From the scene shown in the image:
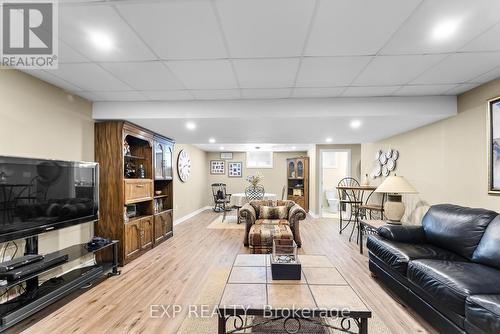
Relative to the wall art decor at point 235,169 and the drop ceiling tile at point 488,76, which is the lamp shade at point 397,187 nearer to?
the drop ceiling tile at point 488,76

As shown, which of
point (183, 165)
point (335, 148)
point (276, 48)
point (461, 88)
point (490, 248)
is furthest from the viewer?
point (335, 148)

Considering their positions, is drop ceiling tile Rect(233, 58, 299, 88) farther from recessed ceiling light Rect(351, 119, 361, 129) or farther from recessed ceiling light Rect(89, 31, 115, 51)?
Answer: recessed ceiling light Rect(351, 119, 361, 129)

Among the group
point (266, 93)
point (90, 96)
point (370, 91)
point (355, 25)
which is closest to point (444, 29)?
point (355, 25)

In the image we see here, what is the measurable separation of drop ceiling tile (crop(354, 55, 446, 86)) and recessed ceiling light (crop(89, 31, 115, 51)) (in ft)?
7.45

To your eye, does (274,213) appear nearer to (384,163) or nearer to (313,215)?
(384,163)

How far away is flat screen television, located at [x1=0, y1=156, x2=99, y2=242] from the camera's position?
219 centimetres

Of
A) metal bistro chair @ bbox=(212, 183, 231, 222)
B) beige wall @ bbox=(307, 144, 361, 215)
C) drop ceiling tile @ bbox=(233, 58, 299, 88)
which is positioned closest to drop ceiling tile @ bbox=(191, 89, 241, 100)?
drop ceiling tile @ bbox=(233, 58, 299, 88)

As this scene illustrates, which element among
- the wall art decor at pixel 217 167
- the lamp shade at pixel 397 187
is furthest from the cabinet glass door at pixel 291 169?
the lamp shade at pixel 397 187

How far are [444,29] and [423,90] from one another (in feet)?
4.93

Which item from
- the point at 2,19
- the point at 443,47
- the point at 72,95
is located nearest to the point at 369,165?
the point at 443,47

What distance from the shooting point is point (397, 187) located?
3.77 metres

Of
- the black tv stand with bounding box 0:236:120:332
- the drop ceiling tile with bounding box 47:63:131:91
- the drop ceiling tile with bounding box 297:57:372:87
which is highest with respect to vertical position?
the drop ceiling tile with bounding box 47:63:131:91

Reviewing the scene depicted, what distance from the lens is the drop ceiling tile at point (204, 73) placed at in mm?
2373

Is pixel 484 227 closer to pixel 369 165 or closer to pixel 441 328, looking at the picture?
pixel 441 328
